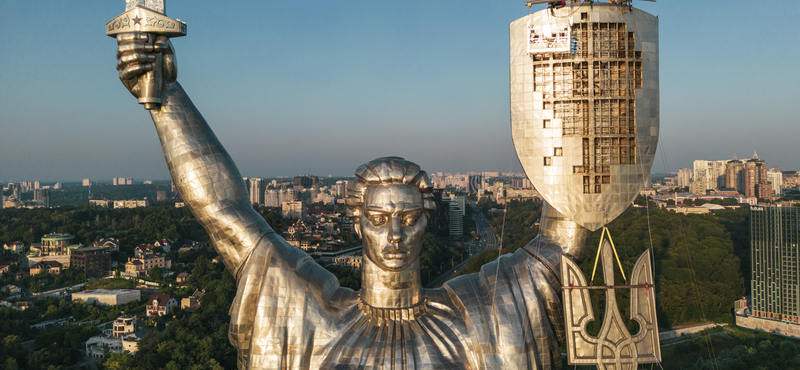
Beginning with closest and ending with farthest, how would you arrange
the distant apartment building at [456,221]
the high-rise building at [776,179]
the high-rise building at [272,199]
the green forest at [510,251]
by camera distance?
Answer: the green forest at [510,251], the high-rise building at [776,179], the distant apartment building at [456,221], the high-rise building at [272,199]

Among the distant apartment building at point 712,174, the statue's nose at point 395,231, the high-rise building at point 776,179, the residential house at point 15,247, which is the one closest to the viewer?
the statue's nose at point 395,231

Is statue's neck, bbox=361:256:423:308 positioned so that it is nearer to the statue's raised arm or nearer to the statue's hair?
the statue's hair

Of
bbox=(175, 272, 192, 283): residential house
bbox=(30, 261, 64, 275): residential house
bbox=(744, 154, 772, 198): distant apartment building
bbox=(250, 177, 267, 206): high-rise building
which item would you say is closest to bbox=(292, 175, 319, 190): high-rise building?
bbox=(250, 177, 267, 206): high-rise building

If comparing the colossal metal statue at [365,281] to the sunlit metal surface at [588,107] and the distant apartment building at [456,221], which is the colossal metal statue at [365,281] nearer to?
the sunlit metal surface at [588,107]

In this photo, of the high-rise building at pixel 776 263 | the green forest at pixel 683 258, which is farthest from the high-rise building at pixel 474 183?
the high-rise building at pixel 776 263

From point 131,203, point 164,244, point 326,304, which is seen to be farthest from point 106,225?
point 326,304

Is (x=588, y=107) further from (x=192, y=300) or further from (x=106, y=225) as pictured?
(x=106, y=225)
